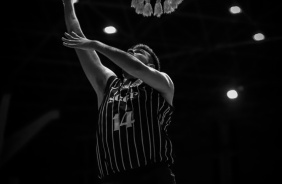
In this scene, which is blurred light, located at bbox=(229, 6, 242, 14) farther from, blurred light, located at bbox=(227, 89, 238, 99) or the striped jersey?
the striped jersey

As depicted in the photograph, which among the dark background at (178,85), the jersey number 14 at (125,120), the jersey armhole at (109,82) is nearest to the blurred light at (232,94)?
the dark background at (178,85)

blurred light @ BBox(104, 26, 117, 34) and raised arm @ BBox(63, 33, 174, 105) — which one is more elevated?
blurred light @ BBox(104, 26, 117, 34)

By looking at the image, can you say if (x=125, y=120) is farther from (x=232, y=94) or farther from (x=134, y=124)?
(x=232, y=94)

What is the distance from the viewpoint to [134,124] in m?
2.85

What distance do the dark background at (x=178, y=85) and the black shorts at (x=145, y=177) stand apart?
335 inches

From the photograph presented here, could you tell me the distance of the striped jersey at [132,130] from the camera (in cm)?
280

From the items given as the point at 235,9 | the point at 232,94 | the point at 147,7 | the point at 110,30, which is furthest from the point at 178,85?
the point at 147,7

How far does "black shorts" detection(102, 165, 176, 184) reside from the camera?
8.97ft

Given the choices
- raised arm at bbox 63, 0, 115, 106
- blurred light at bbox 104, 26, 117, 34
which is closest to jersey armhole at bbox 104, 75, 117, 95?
raised arm at bbox 63, 0, 115, 106

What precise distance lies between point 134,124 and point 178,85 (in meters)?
12.5

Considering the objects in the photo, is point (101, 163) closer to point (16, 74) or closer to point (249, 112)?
point (16, 74)

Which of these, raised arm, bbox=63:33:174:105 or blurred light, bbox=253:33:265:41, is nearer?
raised arm, bbox=63:33:174:105

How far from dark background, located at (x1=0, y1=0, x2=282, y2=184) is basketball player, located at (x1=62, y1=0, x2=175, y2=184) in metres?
8.19

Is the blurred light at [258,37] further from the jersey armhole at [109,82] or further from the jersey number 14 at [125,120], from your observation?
the jersey number 14 at [125,120]
